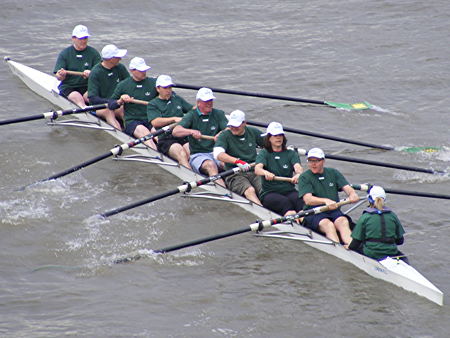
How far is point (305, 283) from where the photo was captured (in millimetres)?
11648

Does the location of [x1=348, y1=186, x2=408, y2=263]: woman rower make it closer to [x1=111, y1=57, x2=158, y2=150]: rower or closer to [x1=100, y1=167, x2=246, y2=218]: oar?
[x1=100, y1=167, x2=246, y2=218]: oar

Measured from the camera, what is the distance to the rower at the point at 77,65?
16.3 m

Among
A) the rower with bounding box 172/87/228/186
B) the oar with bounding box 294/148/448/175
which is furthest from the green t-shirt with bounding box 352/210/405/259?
the rower with bounding box 172/87/228/186

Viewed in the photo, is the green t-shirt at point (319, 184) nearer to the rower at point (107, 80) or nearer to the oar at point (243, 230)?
the oar at point (243, 230)

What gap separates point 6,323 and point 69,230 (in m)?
2.56

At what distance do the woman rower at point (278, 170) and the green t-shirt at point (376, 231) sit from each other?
5.02ft

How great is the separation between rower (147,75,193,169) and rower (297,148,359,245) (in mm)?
2865

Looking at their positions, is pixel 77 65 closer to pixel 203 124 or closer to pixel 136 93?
pixel 136 93

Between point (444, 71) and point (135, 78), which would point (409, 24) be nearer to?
point (444, 71)

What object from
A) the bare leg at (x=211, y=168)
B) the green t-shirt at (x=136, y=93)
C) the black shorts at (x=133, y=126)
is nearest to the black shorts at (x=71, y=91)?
the green t-shirt at (x=136, y=93)

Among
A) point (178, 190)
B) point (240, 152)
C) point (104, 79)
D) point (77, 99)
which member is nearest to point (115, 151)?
point (178, 190)

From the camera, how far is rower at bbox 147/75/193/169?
14.5m

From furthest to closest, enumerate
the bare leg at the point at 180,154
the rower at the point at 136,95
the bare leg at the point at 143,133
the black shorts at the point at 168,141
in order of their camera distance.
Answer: the rower at the point at 136,95
the bare leg at the point at 143,133
the black shorts at the point at 168,141
the bare leg at the point at 180,154

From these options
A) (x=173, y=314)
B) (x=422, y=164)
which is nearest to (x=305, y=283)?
(x=173, y=314)
